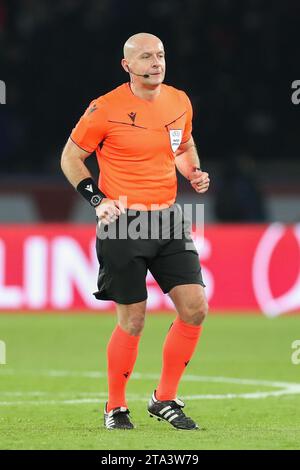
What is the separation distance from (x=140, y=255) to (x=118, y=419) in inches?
35.8

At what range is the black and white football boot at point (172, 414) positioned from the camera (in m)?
6.60

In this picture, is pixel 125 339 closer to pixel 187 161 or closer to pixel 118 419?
pixel 118 419

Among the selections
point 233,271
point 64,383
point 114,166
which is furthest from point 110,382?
point 233,271

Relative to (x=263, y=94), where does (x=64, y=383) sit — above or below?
below

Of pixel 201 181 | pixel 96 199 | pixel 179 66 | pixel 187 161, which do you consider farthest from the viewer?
pixel 179 66

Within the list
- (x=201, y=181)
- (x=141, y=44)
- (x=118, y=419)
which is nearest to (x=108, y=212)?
(x=201, y=181)

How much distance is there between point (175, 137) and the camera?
6766mm

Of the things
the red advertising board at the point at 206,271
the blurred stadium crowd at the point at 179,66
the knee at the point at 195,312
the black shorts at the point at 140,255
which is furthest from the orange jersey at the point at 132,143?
the blurred stadium crowd at the point at 179,66

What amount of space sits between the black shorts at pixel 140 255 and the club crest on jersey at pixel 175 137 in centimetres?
37

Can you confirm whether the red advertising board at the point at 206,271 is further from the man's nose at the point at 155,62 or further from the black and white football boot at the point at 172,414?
the man's nose at the point at 155,62

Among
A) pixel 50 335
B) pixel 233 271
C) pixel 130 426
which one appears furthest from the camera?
pixel 233 271

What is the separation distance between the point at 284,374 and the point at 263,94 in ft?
34.3

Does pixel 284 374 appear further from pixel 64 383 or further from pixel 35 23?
pixel 35 23
